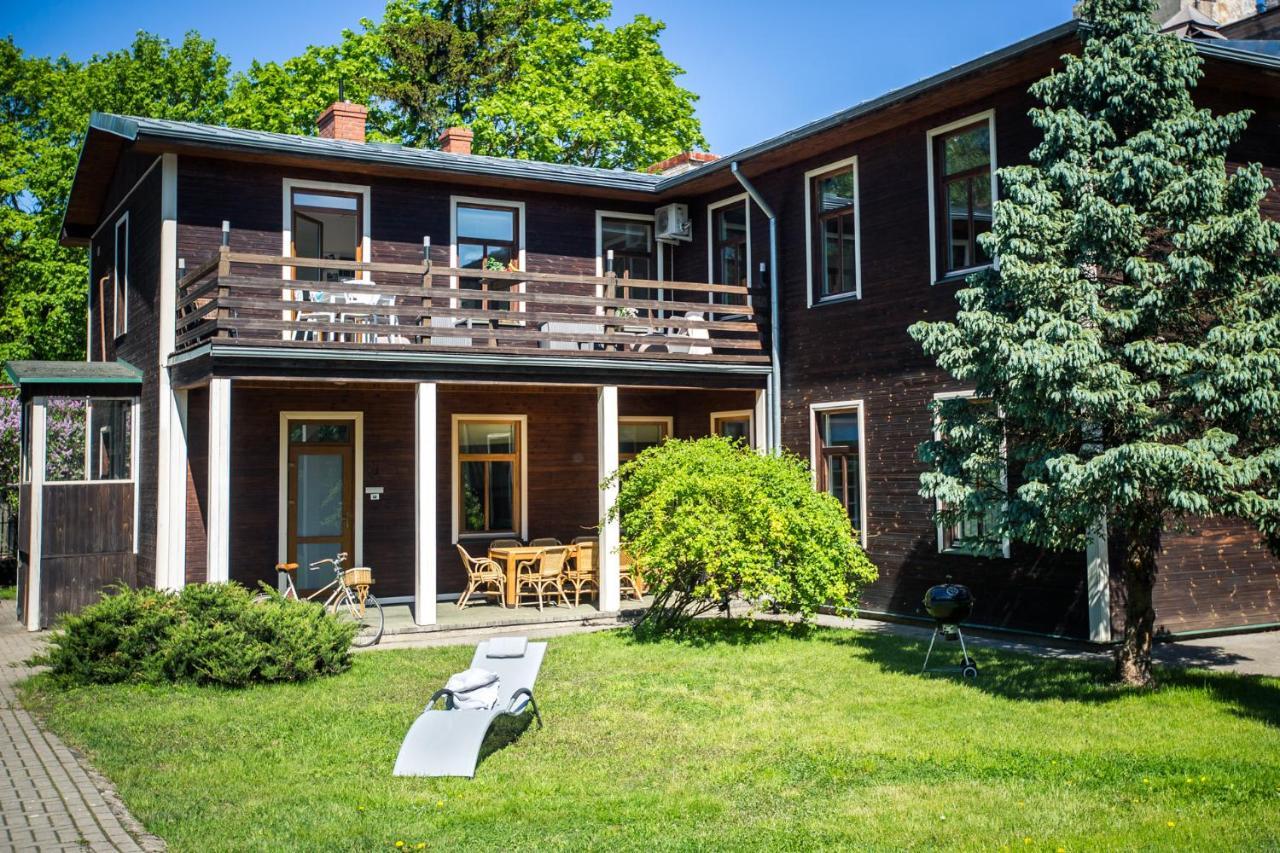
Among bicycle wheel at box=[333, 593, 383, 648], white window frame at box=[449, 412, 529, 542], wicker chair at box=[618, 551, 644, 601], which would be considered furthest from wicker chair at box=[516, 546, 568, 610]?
bicycle wheel at box=[333, 593, 383, 648]

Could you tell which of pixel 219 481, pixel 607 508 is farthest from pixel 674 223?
pixel 219 481

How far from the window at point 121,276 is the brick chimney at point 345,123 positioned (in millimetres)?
3377

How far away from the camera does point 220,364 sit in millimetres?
12602

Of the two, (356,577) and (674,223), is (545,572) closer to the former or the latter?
(356,577)

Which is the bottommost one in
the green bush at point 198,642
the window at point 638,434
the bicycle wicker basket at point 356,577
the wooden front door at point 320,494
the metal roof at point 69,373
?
the green bush at point 198,642

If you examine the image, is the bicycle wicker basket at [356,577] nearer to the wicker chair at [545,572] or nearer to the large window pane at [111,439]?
the wicker chair at [545,572]

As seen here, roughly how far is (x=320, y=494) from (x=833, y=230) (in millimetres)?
8002

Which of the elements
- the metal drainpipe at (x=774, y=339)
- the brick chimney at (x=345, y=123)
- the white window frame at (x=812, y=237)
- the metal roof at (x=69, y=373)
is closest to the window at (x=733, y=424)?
the metal drainpipe at (x=774, y=339)

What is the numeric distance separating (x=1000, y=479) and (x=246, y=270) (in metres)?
10.4

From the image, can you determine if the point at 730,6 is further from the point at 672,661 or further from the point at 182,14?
the point at 182,14

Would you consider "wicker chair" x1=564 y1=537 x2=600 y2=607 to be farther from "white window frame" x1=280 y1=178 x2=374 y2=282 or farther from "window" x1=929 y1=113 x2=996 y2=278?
"window" x1=929 y1=113 x2=996 y2=278

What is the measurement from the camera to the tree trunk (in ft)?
30.4

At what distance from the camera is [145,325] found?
15.9m

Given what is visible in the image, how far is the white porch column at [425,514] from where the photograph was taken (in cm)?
1348
